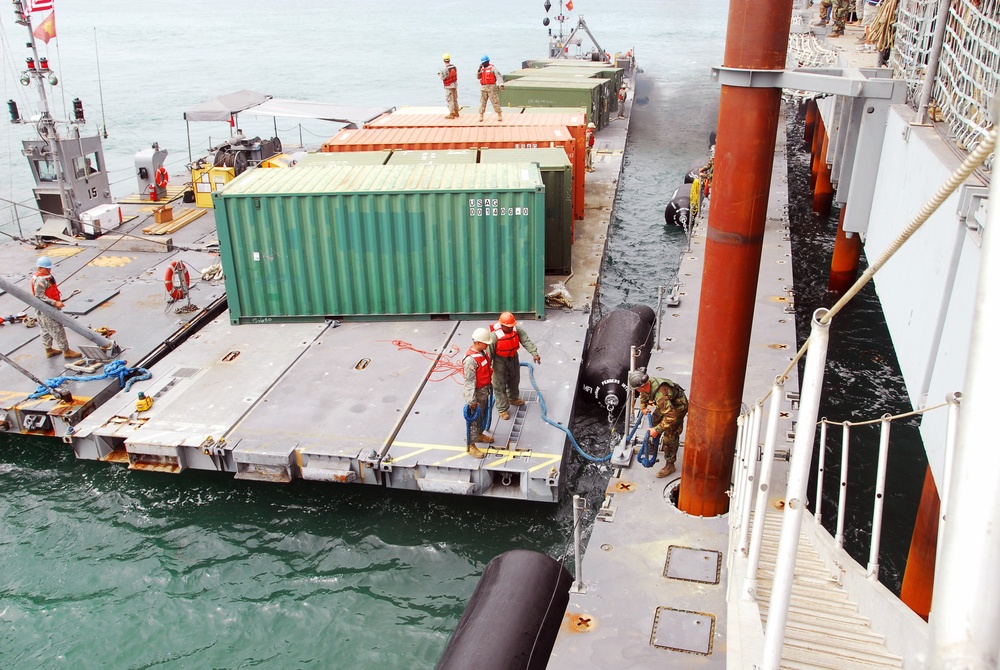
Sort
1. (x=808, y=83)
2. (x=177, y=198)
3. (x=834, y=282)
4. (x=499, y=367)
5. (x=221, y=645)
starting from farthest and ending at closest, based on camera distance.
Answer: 1. (x=177, y=198)
2. (x=834, y=282)
3. (x=499, y=367)
4. (x=221, y=645)
5. (x=808, y=83)

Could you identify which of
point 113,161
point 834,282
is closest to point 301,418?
point 834,282

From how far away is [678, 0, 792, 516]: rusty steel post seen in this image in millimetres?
7207

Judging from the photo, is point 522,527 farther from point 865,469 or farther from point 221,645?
point 865,469

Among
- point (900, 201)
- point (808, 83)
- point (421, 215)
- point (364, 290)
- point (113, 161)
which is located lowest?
point (113, 161)

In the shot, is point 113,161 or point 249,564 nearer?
point 249,564

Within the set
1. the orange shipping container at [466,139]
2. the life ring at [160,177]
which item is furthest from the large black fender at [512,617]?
the life ring at [160,177]

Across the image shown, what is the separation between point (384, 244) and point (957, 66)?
30.6 feet

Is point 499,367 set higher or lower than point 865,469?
higher

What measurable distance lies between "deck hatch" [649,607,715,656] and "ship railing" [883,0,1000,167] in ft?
17.5

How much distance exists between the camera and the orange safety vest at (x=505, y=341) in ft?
37.7

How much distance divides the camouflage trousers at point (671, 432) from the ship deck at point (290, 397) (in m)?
1.43

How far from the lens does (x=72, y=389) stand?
42.4 ft

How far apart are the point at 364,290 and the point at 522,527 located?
5794 millimetres

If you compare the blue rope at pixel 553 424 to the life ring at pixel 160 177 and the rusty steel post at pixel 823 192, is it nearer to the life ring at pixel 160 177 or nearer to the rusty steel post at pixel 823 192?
the life ring at pixel 160 177
